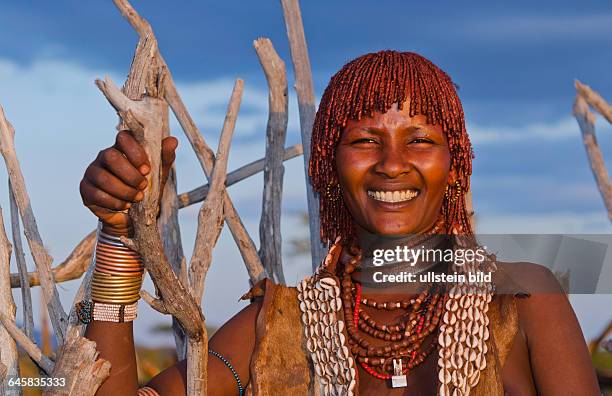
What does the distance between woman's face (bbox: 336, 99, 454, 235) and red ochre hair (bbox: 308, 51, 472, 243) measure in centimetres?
3

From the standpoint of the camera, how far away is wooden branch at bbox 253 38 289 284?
4.98 metres

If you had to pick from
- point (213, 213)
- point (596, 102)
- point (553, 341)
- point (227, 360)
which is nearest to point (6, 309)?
point (213, 213)

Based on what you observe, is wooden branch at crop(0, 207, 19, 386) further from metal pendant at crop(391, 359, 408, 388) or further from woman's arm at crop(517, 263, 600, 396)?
woman's arm at crop(517, 263, 600, 396)

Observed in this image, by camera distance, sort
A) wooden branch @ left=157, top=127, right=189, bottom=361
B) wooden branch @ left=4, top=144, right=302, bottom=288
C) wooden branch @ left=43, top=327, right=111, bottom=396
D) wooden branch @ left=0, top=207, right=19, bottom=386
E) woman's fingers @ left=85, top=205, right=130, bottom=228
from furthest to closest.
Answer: wooden branch @ left=4, top=144, right=302, bottom=288 → wooden branch @ left=157, top=127, right=189, bottom=361 → wooden branch @ left=0, top=207, right=19, bottom=386 → wooden branch @ left=43, top=327, right=111, bottom=396 → woman's fingers @ left=85, top=205, right=130, bottom=228

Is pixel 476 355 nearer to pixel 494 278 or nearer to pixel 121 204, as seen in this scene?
pixel 494 278

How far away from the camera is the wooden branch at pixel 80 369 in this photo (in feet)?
8.50

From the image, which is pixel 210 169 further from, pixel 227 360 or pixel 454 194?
pixel 454 194

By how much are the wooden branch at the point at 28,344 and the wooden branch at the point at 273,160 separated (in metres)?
1.36

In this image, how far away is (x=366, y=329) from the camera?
3016 mm

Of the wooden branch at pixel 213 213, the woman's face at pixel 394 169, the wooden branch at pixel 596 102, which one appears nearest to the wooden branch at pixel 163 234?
the wooden branch at pixel 213 213

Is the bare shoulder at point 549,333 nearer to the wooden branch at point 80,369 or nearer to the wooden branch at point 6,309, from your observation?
the wooden branch at point 80,369

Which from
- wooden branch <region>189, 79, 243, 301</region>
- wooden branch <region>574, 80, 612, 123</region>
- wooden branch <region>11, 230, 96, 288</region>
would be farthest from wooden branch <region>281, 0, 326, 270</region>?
wooden branch <region>574, 80, 612, 123</region>

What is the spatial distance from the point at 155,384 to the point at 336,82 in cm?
121

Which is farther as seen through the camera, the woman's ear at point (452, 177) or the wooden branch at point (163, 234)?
the wooden branch at point (163, 234)
